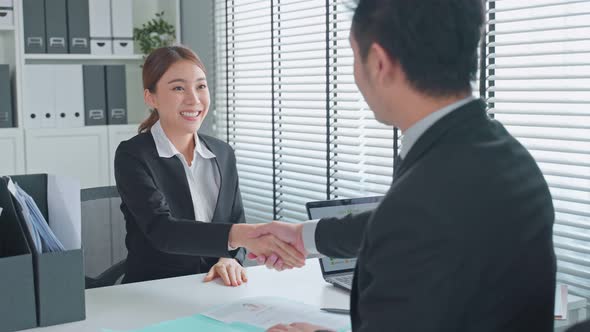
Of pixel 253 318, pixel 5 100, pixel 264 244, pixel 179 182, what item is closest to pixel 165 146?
pixel 179 182

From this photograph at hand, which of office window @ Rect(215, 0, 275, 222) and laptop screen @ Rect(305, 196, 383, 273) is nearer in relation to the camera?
laptop screen @ Rect(305, 196, 383, 273)

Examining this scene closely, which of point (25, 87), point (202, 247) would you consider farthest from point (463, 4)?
point (25, 87)

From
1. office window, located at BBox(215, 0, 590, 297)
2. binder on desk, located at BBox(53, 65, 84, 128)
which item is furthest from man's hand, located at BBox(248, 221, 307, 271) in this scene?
binder on desk, located at BBox(53, 65, 84, 128)

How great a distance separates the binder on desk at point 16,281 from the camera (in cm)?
167

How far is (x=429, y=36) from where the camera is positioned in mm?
1077

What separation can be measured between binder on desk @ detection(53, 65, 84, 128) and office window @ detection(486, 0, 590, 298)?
2.40 metres

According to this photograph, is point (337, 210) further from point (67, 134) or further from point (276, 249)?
point (67, 134)

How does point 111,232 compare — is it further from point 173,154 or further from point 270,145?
point 270,145

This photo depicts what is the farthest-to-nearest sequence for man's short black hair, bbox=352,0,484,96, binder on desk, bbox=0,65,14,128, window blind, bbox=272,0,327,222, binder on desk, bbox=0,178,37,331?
binder on desk, bbox=0,65,14,128 → window blind, bbox=272,0,327,222 → binder on desk, bbox=0,178,37,331 → man's short black hair, bbox=352,0,484,96

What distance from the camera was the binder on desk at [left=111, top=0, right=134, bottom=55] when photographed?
4.31m

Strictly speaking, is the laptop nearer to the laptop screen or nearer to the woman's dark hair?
the laptop screen

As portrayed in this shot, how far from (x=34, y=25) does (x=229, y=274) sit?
99.6 inches

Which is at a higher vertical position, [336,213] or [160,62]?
[160,62]

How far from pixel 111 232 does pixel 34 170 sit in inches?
66.5
